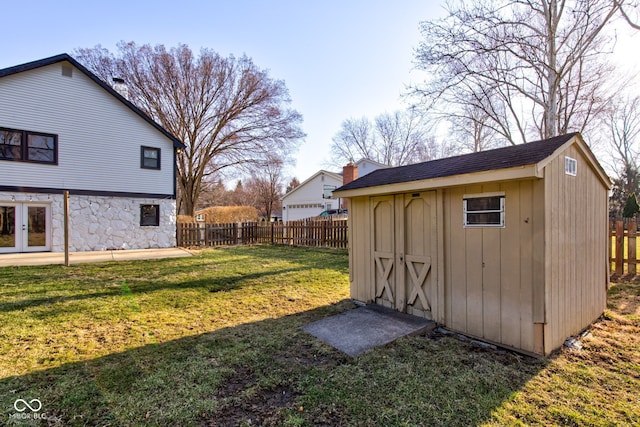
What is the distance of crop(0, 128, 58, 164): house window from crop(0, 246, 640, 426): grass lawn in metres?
7.89

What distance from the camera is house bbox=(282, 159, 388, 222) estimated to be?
2703 centimetres

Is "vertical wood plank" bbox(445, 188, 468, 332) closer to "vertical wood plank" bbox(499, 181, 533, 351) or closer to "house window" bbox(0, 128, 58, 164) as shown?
"vertical wood plank" bbox(499, 181, 533, 351)

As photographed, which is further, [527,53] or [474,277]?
[527,53]

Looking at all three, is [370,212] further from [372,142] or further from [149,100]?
[372,142]

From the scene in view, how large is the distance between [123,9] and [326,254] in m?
10.7

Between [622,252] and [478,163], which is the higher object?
[478,163]

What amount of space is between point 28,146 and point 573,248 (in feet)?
49.5

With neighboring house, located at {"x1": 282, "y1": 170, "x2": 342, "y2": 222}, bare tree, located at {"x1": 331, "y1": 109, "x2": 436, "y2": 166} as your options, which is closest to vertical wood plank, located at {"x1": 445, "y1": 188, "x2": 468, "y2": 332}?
neighboring house, located at {"x1": 282, "y1": 170, "x2": 342, "y2": 222}

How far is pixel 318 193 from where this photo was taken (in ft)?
92.4

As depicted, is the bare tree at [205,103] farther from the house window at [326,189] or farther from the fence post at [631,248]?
the fence post at [631,248]

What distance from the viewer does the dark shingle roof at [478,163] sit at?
3.39m

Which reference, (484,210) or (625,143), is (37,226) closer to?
(484,210)

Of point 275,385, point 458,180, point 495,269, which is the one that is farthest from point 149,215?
point 495,269

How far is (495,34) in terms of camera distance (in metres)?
10.4
